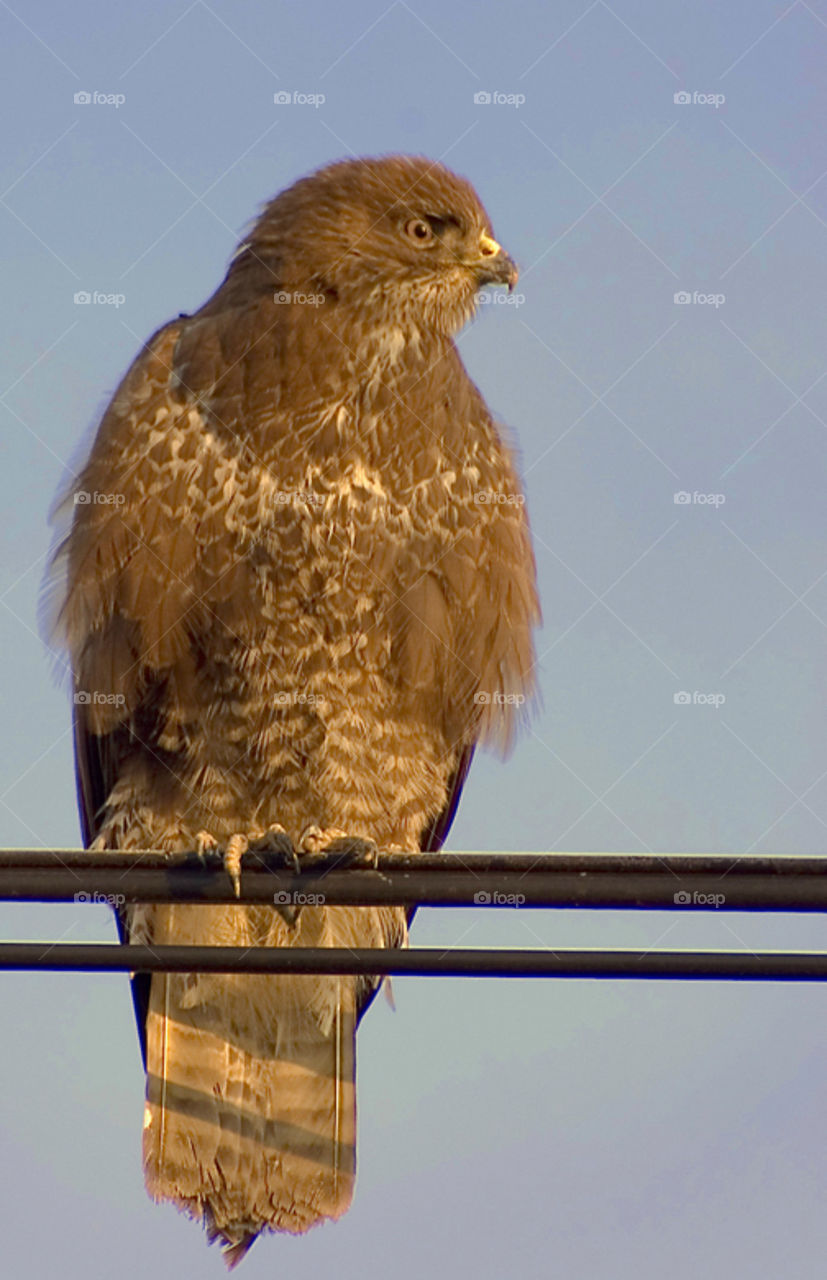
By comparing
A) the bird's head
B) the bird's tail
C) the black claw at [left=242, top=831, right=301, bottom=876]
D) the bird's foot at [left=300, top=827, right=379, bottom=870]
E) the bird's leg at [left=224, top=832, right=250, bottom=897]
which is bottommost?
the bird's tail

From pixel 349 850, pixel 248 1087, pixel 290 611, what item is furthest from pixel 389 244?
pixel 248 1087

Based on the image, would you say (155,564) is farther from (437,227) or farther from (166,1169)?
(166,1169)

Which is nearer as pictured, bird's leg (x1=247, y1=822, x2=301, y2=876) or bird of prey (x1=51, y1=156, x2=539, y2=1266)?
bird's leg (x1=247, y1=822, x2=301, y2=876)

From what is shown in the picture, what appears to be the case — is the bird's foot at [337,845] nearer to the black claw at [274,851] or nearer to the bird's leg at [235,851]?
the black claw at [274,851]

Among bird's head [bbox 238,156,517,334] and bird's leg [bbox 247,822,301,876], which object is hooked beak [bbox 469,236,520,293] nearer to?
bird's head [bbox 238,156,517,334]

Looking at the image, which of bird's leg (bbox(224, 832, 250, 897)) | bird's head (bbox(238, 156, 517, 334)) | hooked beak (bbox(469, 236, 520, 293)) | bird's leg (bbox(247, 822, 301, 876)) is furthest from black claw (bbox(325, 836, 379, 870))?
hooked beak (bbox(469, 236, 520, 293))

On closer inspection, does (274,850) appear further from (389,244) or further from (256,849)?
(389,244)

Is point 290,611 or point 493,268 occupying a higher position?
point 493,268
